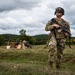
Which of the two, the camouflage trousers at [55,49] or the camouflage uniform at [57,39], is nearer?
the camouflage trousers at [55,49]

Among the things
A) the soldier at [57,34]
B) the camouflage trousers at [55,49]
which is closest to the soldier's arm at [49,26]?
the soldier at [57,34]

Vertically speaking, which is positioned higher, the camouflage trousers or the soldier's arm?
the soldier's arm

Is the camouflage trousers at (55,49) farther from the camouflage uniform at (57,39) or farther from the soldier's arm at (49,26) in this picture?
the soldier's arm at (49,26)

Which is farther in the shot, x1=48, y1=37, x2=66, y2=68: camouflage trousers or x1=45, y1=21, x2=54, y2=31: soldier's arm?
x1=45, y1=21, x2=54, y2=31: soldier's arm

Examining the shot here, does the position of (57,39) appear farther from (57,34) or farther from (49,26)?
(49,26)

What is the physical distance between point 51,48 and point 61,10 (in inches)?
53.2

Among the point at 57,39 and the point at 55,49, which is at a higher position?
the point at 57,39

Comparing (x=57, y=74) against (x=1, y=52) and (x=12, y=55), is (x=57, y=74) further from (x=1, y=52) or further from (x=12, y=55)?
(x=1, y=52)

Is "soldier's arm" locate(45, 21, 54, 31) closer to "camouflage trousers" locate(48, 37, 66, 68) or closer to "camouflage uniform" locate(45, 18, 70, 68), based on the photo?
"camouflage uniform" locate(45, 18, 70, 68)

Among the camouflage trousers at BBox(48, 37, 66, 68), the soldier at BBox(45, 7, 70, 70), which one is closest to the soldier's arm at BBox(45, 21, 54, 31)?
A: the soldier at BBox(45, 7, 70, 70)

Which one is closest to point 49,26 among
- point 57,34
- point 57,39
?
point 57,34

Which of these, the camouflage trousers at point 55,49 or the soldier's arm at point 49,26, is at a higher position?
the soldier's arm at point 49,26

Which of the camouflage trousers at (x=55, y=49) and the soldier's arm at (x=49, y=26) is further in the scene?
the soldier's arm at (x=49, y=26)

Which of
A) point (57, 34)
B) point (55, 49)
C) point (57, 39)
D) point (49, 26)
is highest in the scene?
point (49, 26)
